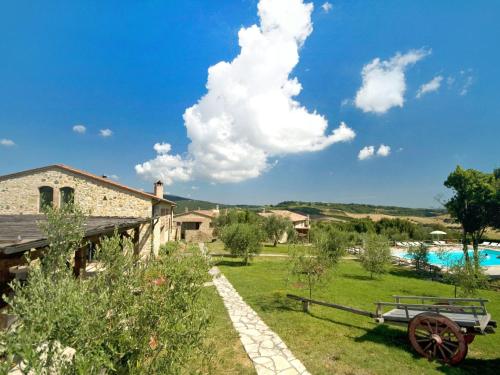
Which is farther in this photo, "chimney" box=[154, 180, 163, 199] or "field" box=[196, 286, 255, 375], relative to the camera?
"chimney" box=[154, 180, 163, 199]

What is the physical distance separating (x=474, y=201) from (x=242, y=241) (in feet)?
64.5

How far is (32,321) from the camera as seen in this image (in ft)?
7.80

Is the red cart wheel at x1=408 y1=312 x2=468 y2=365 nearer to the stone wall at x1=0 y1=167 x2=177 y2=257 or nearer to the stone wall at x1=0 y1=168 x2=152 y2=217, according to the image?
the stone wall at x1=0 y1=167 x2=177 y2=257

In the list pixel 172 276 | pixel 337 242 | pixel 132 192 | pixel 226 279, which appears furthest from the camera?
pixel 337 242

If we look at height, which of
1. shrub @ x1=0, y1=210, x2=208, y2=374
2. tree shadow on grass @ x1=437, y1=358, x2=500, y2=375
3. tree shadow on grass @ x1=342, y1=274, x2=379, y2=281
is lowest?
tree shadow on grass @ x1=342, y1=274, x2=379, y2=281

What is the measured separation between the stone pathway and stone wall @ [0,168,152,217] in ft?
39.5

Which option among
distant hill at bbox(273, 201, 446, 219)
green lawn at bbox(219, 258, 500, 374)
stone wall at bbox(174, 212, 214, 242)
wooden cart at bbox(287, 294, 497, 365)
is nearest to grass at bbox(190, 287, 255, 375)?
green lawn at bbox(219, 258, 500, 374)

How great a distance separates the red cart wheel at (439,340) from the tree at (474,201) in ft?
60.1

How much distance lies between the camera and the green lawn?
7.20 m

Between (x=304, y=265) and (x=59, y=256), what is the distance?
1031cm

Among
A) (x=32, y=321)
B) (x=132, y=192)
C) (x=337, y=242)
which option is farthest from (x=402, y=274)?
(x=32, y=321)

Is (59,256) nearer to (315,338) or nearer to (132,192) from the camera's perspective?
(315,338)

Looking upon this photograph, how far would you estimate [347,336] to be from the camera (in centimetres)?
908

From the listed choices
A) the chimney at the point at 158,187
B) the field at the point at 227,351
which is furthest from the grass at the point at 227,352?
the chimney at the point at 158,187
